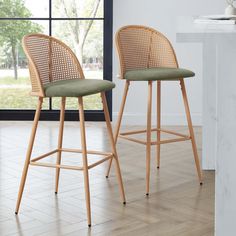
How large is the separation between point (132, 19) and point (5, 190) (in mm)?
2877

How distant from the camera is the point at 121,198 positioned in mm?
3881

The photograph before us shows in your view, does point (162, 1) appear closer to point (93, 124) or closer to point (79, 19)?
point (79, 19)

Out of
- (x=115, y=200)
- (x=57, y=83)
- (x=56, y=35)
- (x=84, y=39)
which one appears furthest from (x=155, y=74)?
(x=56, y=35)

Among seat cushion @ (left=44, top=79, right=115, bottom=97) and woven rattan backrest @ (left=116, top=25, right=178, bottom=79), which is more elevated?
woven rattan backrest @ (left=116, top=25, right=178, bottom=79)

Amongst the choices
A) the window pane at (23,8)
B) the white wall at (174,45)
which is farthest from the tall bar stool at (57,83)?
the window pane at (23,8)

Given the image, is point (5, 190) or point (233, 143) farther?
point (5, 190)

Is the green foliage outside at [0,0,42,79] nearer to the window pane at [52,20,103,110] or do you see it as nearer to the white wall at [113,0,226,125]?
the window pane at [52,20,103,110]

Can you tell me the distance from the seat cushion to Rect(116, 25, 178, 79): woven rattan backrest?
2.01 feet

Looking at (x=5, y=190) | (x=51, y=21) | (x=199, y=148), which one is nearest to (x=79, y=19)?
(x=51, y=21)

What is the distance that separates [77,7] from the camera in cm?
661

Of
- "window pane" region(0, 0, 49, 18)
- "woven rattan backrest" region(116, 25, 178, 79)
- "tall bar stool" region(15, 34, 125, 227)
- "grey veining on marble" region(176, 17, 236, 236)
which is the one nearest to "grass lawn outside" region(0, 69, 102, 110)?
"window pane" region(0, 0, 49, 18)

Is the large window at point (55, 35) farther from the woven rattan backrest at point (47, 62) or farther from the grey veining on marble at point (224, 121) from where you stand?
the grey veining on marble at point (224, 121)

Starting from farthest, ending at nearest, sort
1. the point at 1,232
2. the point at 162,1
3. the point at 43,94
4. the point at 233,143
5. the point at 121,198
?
the point at 162,1
the point at 121,198
the point at 43,94
the point at 1,232
the point at 233,143

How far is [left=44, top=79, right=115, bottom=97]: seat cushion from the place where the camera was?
3469 mm
